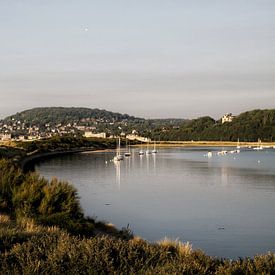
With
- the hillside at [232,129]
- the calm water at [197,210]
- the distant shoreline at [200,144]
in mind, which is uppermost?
the hillside at [232,129]

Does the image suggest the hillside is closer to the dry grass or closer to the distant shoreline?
the distant shoreline

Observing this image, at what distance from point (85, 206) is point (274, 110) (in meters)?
133

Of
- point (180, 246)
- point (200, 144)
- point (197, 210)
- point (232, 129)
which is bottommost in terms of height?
point (197, 210)

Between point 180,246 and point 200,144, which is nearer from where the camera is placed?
point 180,246

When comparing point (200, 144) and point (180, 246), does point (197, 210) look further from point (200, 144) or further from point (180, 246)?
point (200, 144)

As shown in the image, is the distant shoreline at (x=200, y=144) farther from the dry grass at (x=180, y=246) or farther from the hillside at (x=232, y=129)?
the dry grass at (x=180, y=246)

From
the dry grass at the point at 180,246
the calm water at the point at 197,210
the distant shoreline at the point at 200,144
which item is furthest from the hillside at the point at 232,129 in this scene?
the dry grass at the point at 180,246

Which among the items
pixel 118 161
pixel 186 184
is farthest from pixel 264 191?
pixel 118 161

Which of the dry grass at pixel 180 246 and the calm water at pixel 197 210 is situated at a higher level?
the dry grass at pixel 180 246

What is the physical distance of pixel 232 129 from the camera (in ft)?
493

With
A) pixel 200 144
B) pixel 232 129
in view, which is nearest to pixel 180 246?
pixel 200 144

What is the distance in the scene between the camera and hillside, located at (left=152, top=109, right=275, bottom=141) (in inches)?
5630

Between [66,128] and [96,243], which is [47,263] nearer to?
[96,243]

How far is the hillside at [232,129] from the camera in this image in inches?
5630
